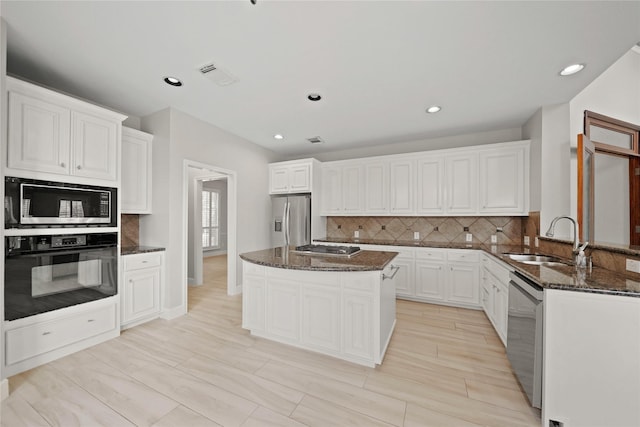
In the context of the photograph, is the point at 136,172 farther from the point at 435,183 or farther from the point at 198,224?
the point at 435,183

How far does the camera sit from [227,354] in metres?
2.28

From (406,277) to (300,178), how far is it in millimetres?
2534

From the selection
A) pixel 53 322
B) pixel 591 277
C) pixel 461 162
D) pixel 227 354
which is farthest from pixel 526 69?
pixel 53 322

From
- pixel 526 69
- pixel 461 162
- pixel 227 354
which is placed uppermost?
pixel 526 69

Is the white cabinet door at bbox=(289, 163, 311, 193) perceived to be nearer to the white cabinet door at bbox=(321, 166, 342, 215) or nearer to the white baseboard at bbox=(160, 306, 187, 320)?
the white cabinet door at bbox=(321, 166, 342, 215)

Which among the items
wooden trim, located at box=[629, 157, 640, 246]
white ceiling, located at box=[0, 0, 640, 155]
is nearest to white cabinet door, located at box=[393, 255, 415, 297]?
white ceiling, located at box=[0, 0, 640, 155]

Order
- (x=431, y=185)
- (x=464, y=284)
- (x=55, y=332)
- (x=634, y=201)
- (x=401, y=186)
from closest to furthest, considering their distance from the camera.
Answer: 1. (x=55, y=332)
2. (x=634, y=201)
3. (x=464, y=284)
4. (x=431, y=185)
5. (x=401, y=186)

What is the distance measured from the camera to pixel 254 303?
256 cm

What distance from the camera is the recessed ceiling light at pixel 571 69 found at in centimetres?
218

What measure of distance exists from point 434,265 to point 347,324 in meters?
2.13

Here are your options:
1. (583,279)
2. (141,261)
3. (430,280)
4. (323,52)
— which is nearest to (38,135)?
(141,261)

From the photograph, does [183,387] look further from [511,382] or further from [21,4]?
[21,4]

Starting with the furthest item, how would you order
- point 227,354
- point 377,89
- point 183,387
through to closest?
1. point 377,89
2. point 227,354
3. point 183,387

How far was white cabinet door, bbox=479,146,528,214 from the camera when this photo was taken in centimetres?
342
